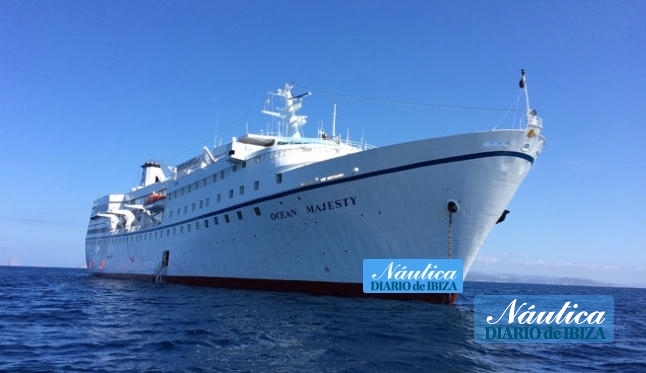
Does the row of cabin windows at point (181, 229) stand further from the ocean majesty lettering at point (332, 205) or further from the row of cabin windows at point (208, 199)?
the ocean majesty lettering at point (332, 205)

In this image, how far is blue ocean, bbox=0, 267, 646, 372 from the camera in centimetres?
964

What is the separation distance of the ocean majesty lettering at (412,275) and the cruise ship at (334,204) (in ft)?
0.91

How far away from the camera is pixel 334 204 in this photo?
2092 centimetres

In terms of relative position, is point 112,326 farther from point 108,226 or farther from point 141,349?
point 108,226

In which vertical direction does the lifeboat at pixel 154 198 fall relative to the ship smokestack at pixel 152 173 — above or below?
below

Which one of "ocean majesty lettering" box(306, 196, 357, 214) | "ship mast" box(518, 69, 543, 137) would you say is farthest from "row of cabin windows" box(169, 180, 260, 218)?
"ship mast" box(518, 69, 543, 137)

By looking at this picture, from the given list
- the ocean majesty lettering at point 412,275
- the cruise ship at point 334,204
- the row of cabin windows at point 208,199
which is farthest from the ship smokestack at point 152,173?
the ocean majesty lettering at point 412,275

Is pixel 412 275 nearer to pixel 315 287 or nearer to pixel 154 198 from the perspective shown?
pixel 315 287

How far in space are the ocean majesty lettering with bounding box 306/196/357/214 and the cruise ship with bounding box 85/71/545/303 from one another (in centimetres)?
5

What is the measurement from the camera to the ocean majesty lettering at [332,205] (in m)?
20.4

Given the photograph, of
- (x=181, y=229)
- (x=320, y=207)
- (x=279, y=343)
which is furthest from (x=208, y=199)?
(x=279, y=343)

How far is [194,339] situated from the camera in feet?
39.2

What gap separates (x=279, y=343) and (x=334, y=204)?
9971mm

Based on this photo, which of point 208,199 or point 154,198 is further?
point 154,198
